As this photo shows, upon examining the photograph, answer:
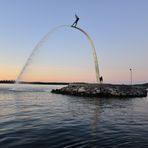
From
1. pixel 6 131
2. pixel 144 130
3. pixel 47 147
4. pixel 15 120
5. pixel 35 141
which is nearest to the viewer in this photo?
pixel 47 147

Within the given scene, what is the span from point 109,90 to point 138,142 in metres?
42.4

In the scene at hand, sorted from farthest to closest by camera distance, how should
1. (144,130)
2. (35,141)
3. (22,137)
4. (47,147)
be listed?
(144,130) < (22,137) < (35,141) < (47,147)

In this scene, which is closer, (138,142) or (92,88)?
(138,142)

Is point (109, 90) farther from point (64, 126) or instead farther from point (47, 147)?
point (47, 147)

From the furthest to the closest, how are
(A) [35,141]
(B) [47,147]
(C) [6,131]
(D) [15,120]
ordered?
(D) [15,120], (C) [6,131], (A) [35,141], (B) [47,147]

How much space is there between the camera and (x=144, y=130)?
53.6 feet

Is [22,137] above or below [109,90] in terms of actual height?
Answer: below

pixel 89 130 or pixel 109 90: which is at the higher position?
pixel 109 90

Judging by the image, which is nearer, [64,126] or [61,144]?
[61,144]

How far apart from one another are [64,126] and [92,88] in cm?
3972

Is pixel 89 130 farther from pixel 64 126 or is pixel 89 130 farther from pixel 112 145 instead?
pixel 112 145

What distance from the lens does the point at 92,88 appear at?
56.6 m

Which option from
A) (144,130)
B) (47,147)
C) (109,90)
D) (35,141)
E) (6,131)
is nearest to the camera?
(47,147)

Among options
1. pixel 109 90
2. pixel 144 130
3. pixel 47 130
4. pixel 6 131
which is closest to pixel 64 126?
pixel 47 130
